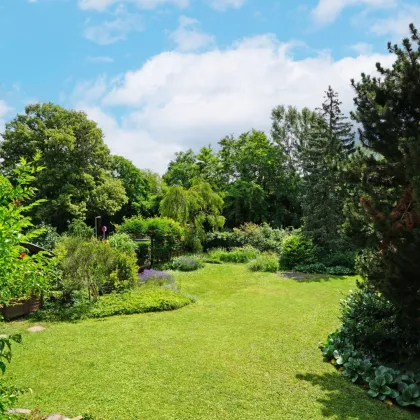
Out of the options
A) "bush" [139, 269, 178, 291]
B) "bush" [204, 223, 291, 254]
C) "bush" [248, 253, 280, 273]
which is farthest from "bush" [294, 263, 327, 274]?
"bush" [139, 269, 178, 291]

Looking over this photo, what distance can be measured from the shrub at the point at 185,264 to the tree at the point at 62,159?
32.2 ft

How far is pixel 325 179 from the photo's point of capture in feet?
51.1

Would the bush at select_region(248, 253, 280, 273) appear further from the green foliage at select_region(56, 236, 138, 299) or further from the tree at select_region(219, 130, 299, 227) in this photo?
the tree at select_region(219, 130, 299, 227)

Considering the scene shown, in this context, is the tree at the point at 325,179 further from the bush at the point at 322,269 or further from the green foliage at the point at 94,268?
the green foliage at the point at 94,268

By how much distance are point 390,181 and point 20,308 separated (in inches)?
346

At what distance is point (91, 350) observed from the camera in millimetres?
6109

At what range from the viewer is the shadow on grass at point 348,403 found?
4.21 meters

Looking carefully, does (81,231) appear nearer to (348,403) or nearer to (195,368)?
(195,368)

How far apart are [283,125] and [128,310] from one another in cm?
2545

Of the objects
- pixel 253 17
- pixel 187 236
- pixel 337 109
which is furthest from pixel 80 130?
pixel 253 17

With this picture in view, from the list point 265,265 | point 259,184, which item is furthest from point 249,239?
point 259,184

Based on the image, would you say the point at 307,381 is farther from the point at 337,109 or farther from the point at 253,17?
the point at 337,109

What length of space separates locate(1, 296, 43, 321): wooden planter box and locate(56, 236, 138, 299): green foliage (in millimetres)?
748

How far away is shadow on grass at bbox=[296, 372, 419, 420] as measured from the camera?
166 inches
